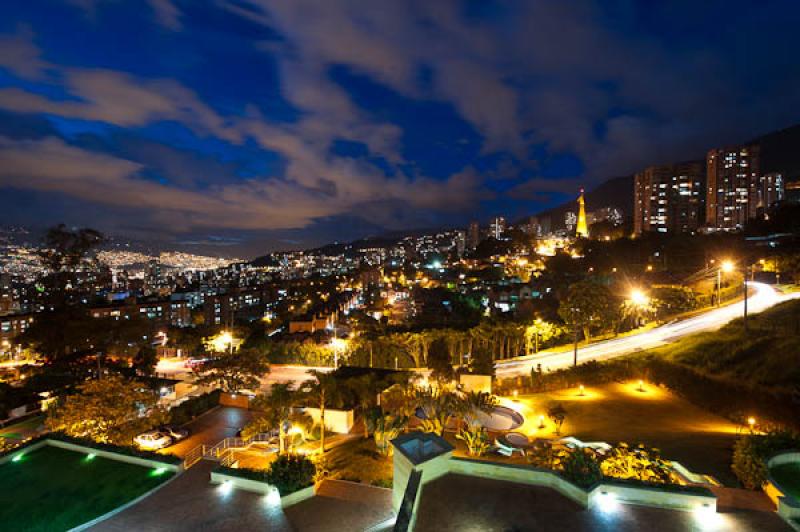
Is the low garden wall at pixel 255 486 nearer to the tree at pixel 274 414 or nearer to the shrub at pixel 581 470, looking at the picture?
the tree at pixel 274 414

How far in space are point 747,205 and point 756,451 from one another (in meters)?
105

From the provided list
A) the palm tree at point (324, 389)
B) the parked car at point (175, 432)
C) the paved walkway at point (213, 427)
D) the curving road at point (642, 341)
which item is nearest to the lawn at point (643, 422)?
the curving road at point (642, 341)

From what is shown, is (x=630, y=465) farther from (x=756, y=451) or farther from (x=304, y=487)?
(x=304, y=487)

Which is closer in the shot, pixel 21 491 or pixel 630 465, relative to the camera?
pixel 630 465

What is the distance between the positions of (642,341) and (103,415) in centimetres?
2447

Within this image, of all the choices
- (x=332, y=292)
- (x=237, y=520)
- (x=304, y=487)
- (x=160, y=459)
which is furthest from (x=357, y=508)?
(x=332, y=292)

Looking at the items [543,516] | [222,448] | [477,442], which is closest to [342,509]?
[543,516]

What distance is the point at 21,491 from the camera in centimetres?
882

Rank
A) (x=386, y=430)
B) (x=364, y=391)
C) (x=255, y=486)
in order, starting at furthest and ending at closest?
(x=364, y=391) < (x=386, y=430) < (x=255, y=486)

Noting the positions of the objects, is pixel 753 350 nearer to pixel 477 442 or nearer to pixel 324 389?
pixel 477 442

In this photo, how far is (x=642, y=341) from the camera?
2319 centimetres

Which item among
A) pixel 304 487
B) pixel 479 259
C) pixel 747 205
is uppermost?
pixel 747 205

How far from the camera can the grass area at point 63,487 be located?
25.7 feet

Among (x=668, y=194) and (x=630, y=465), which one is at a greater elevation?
(x=668, y=194)
